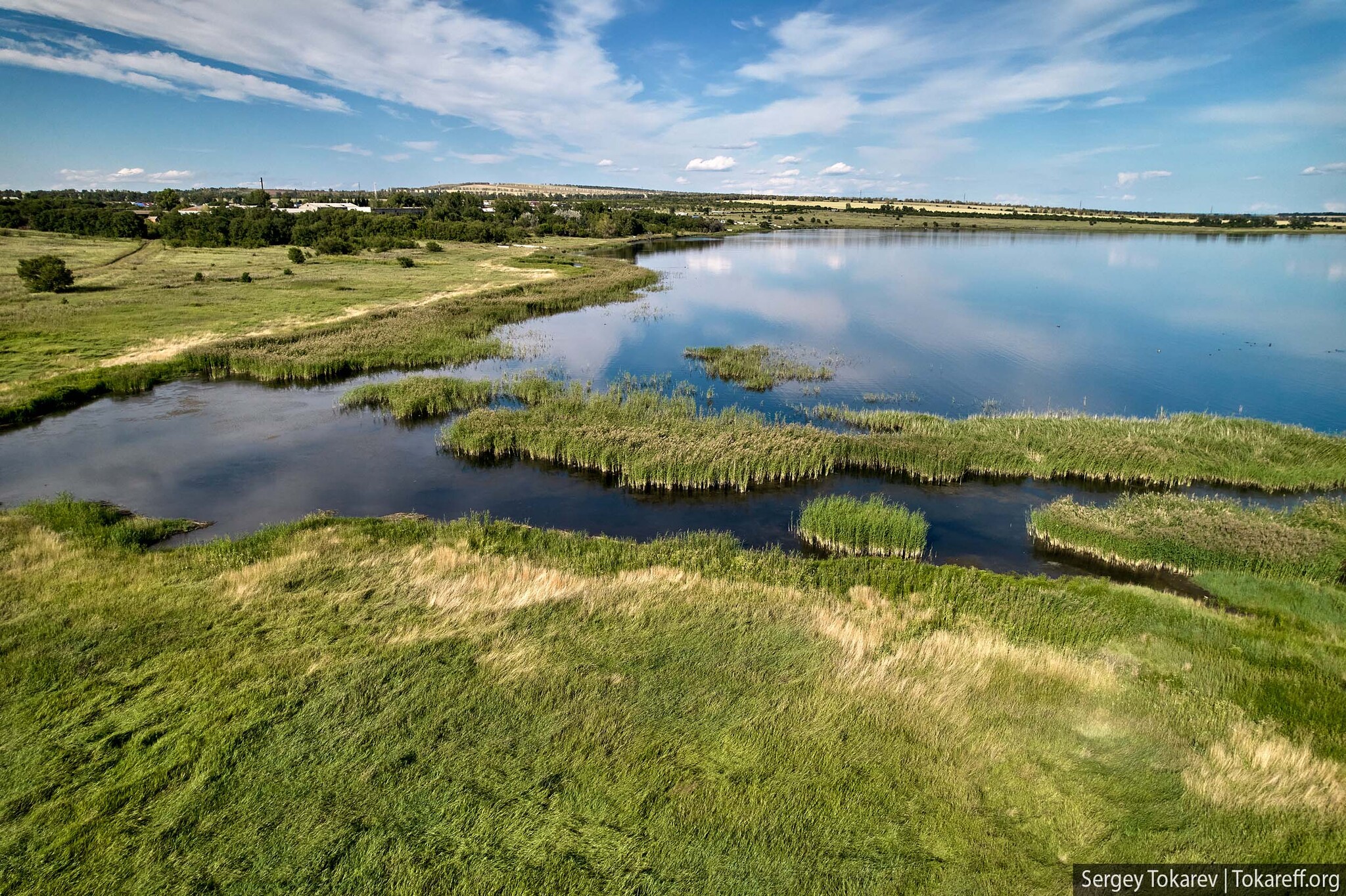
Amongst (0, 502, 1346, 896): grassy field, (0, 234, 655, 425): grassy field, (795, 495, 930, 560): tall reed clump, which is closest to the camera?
(0, 502, 1346, 896): grassy field

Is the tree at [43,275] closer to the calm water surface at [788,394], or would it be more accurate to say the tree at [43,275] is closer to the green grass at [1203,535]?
the calm water surface at [788,394]

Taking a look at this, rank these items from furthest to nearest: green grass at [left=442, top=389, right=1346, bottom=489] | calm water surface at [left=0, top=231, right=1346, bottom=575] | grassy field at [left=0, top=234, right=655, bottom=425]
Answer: grassy field at [left=0, top=234, right=655, bottom=425] → green grass at [left=442, top=389, right=1346, bottom=489] → calm water surface at [left=0, top=231, right=1346, bottom=575]

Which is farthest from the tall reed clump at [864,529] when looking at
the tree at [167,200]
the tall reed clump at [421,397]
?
the tree at [167,200]

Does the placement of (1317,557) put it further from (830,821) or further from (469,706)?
(469,706)

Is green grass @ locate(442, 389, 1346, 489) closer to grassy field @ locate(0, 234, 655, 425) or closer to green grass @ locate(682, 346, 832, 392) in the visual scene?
green grass @ locate(682, 346, 832, 392)

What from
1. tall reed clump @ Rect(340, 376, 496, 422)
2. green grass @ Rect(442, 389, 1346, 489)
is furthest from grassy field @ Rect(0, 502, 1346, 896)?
tall reed clump @ Rect(340, 376, 496, 422)

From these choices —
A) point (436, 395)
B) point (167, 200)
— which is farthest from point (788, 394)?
point (167, 200)

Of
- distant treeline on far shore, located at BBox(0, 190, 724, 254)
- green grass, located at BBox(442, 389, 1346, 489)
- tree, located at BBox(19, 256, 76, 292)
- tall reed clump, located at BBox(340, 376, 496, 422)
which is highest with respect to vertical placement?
distant treeline on far shore, located at BBox(0, 190, 724, 254)
